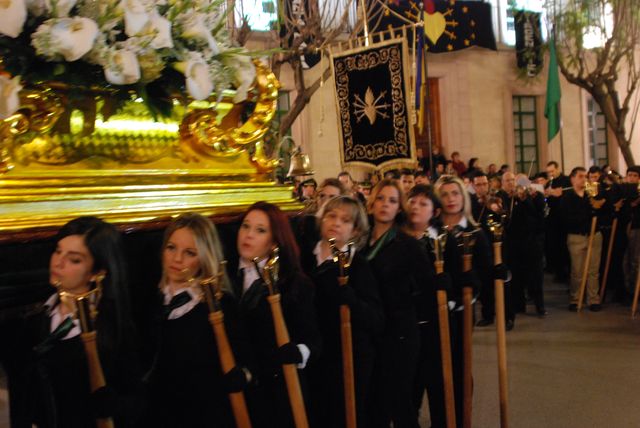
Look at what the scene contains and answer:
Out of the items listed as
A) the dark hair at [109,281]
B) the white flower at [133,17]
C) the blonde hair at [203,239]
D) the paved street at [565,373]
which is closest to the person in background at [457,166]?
the paved street at [565,373]

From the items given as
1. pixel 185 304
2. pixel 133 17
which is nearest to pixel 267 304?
pixel 185 304

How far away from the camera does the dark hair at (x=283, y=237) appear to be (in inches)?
107

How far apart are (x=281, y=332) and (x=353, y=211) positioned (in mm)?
996

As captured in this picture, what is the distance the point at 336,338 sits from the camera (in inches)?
125

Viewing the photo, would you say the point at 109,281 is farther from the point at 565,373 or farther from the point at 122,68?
the point at 565,373

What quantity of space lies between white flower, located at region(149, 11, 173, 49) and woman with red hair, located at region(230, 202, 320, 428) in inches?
28.0

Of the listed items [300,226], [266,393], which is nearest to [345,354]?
[266,393]

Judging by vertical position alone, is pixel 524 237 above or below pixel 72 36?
Answer: below

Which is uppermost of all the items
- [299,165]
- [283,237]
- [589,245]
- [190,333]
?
[299,165]

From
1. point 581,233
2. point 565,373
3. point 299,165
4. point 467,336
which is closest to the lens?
point 467,336

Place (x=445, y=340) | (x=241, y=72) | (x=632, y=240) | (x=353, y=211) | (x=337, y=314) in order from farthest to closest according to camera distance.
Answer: (x=632, y=240), (x=445, y=340), (x=353, y=211), (x=337, y=314), (x=241, y=72)

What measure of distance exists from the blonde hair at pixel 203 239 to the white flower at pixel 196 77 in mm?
409

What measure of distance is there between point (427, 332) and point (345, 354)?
2.84ft

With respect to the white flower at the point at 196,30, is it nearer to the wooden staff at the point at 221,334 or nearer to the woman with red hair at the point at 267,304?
the woman with red hair at the point at 267,304
